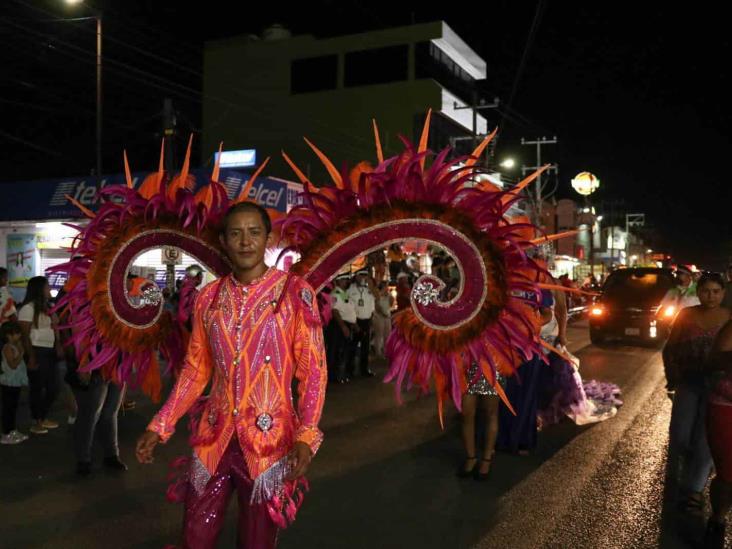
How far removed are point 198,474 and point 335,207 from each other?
1.41 m

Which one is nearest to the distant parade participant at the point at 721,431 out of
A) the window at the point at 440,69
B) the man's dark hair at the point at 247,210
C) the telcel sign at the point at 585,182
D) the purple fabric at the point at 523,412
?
the purple fabric at the point at 523,412

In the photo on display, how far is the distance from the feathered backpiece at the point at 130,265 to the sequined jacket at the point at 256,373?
24.5 inches

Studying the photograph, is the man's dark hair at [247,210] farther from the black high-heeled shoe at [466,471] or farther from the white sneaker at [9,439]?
the white sneaker at [9,439]

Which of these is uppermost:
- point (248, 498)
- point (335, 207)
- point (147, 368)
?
point (335, 207)

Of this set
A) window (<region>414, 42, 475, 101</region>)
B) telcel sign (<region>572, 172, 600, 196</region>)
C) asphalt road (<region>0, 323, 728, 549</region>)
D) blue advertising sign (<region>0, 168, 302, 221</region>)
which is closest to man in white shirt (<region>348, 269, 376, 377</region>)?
asphalt road (<region>0, 323, 728, 549</region>)

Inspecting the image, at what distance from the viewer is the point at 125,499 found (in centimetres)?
516

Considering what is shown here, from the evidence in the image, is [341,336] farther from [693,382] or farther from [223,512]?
[223,512]

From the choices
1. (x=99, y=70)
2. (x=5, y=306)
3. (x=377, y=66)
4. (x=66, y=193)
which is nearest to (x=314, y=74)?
(x=377, y=66)

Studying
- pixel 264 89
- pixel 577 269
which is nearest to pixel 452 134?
pixel 264 89

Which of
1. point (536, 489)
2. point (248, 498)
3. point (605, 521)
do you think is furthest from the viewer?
point (536, 489)

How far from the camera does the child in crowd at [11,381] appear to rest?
6.89 meters

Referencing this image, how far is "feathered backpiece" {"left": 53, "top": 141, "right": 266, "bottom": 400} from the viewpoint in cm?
351

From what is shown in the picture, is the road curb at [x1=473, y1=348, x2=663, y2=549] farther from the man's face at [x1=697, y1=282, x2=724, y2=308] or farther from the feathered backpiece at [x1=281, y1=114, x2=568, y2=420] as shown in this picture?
the man's face at [x1=697, y1=282, x2=724, y2=308]

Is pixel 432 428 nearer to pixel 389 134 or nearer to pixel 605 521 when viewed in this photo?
Answer: pixel 605 521
